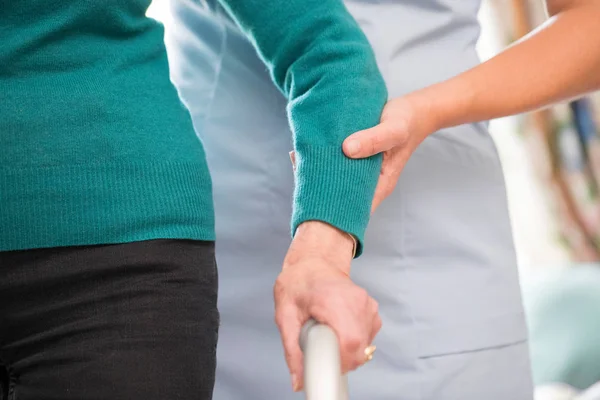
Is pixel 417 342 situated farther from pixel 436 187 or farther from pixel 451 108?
pixel 451 108

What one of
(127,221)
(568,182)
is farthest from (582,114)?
(127,221)

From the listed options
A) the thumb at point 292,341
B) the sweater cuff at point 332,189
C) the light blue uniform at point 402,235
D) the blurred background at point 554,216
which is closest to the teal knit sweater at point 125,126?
the sweater cuff at point 332,189

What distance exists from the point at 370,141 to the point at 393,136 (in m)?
0.03

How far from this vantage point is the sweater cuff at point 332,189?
0.71m

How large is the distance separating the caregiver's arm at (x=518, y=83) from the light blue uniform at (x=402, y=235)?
0.13 metres

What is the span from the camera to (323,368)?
0.51m

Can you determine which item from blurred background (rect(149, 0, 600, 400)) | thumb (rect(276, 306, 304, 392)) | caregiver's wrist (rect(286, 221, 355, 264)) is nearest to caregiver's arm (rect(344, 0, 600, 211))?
caregiver's wrist (rect(286, 221, 355, 264))

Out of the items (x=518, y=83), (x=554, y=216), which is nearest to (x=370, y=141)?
(x=518, y=83)

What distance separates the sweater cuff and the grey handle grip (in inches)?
7.3

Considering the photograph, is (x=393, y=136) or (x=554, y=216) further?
(x=554, y=216)

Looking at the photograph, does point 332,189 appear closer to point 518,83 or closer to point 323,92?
point 323,92

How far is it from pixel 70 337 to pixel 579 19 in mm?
688

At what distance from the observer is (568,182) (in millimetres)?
2078

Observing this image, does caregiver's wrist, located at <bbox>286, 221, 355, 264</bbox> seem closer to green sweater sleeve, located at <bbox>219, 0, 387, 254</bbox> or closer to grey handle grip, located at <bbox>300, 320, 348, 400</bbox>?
green sweater sleeve, located at <bbox>219, 0, 387, 254</bbox>
